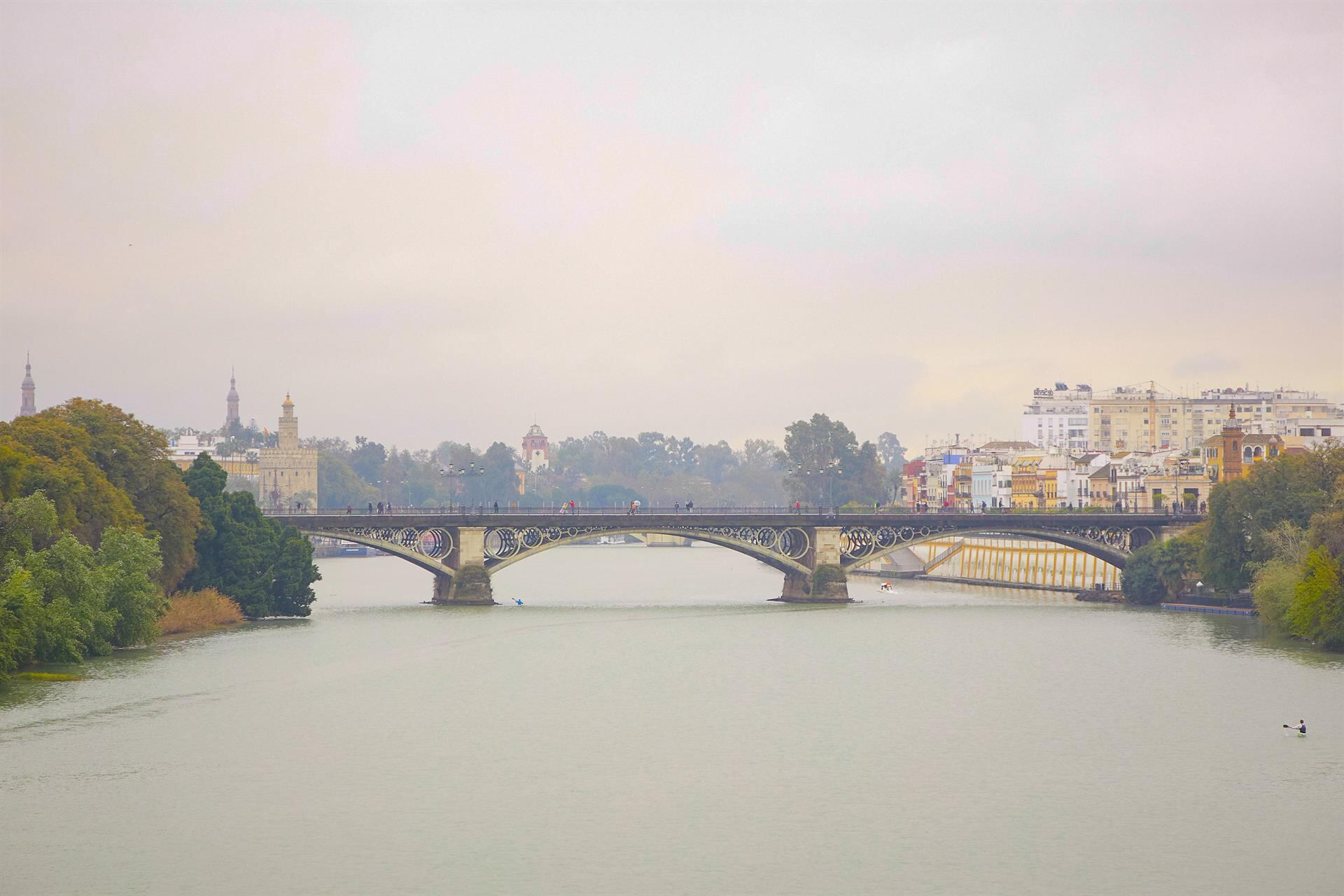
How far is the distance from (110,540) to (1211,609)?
46.9 metres

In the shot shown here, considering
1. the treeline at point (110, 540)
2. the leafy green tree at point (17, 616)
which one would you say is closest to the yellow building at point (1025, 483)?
the treeline at point (110, 540)

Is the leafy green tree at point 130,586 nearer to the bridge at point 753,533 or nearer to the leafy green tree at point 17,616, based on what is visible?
the leafy green tree at point 17,616

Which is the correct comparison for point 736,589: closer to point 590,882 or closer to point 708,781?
point 708,781

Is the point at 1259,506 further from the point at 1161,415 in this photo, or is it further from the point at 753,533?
the point at 1161,415

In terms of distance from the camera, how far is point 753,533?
8656 centimetres

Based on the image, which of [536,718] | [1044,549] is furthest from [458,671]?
[1044,549]

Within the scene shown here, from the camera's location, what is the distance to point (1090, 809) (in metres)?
36.0

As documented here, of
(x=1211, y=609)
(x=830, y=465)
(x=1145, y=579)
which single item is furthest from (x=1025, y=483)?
(x=1211, y=609)

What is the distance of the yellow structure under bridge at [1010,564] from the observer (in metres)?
104

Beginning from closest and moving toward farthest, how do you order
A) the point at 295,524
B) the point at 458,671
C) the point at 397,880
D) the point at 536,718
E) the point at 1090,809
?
the point at 397,880
the point at 1090,809
the point at 536,718
the point at 458,671
the point at 295,524

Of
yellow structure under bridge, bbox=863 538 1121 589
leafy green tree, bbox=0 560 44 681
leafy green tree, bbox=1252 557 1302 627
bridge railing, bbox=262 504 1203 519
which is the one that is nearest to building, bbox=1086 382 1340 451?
yellow structure under bridge, bbox=863 538 1121 589

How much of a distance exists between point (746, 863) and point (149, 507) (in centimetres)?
4106

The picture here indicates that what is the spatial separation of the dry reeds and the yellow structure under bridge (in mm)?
45497

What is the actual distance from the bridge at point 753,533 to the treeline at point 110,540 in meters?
5.51
